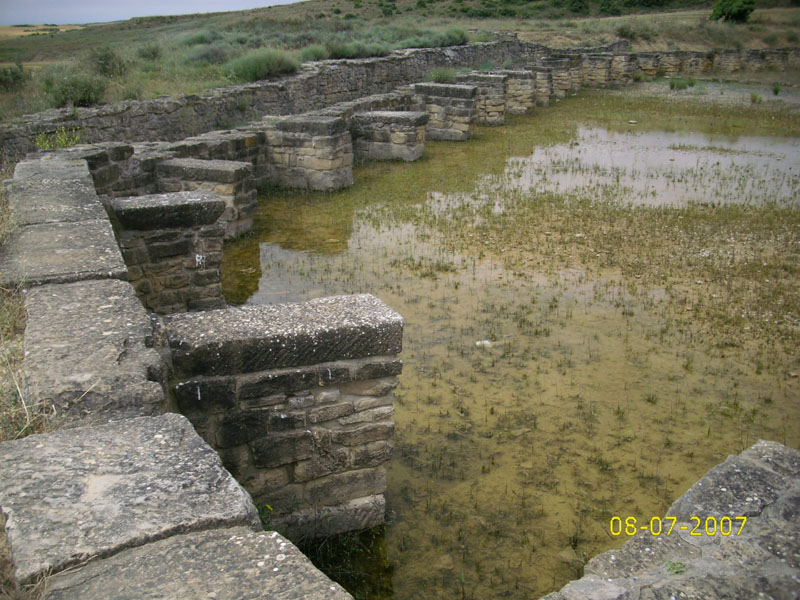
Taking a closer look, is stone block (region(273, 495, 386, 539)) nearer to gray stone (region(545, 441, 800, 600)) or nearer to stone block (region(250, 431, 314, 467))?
stone block (region(250, 431, 314, 467))

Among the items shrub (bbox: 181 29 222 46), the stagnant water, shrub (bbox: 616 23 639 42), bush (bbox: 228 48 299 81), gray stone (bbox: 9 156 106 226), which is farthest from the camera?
shrub (bbox: 616 23 639 42)

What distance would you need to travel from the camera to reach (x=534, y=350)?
248 inches

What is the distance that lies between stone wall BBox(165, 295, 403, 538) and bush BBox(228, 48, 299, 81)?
13444 mm

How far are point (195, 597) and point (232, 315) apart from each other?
2191 millimetres

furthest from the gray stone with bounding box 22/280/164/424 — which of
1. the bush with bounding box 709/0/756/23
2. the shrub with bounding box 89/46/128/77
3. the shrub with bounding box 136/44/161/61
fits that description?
the bush with bounding box 709/0/756/23

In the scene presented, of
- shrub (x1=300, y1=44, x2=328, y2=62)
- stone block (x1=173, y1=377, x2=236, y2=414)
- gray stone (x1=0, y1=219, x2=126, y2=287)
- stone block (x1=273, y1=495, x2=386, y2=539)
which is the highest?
shrub (x1=300, y1=44, x2=328, y2=62)

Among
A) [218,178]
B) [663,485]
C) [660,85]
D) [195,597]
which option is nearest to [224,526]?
[195,597]

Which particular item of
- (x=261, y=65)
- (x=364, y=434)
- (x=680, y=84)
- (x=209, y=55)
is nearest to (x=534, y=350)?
(x=364, y=434)

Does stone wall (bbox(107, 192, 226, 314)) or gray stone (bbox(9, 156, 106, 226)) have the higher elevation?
gray stone (bbox(9, 156, 106, 226))

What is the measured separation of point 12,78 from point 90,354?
12696mm

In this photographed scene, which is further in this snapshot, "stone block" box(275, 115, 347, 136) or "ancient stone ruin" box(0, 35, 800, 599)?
"stone block" box(275, 115, 347, 136)

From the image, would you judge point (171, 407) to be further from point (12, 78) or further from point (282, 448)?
point (12, 78)

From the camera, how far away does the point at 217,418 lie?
11.8ft

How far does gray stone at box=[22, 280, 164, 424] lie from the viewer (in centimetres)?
275
